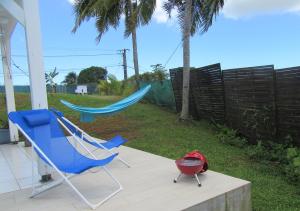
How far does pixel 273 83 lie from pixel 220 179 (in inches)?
138

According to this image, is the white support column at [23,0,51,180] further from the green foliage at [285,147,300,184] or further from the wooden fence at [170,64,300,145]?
the wooden fence at [170,64,300,145]

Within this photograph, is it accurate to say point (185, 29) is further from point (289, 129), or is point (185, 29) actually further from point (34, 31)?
point (34, 31)

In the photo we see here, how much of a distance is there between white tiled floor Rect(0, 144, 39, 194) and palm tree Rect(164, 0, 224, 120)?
200 inches

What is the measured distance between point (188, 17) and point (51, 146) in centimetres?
715

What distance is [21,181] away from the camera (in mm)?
4875

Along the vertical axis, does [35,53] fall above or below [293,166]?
above

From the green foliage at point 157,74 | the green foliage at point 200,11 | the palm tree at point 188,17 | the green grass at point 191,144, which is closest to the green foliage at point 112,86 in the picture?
the green foliage at point 157,74

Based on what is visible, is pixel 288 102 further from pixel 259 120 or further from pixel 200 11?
pixel 200 11

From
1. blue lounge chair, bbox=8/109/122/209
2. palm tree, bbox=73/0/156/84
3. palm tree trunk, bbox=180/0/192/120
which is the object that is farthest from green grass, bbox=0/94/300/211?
palm tree, bbox=73/0/156/84

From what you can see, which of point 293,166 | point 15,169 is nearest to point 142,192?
point 15,169

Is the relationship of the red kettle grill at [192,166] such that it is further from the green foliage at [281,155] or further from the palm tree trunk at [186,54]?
the palm tree trunk at [186,54]

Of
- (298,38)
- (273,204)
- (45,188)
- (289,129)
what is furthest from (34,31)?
(298,38)

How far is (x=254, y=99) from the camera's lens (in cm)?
777

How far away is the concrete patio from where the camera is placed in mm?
3676
